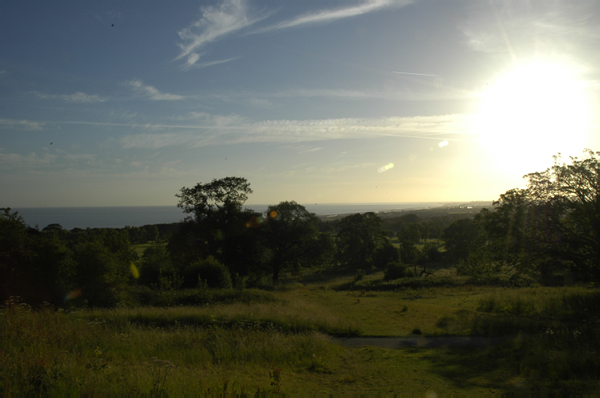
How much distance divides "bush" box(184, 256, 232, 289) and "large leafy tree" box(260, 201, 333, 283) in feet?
→ 29.6

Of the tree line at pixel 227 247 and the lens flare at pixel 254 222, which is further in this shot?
the lens flare at pixel 254 222

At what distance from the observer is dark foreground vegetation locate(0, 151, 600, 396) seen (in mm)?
6312

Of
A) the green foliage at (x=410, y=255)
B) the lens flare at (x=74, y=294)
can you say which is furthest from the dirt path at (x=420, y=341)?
the green foliage at (x=410, y=255)

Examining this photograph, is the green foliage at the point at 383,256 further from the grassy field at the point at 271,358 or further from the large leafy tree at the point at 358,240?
the grassy field at the point at 271,358

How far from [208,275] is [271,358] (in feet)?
60.2

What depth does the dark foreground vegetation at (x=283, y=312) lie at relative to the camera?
249 inches

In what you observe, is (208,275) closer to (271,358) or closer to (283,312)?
(283,312)

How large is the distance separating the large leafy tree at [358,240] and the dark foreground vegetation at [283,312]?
1373 cm

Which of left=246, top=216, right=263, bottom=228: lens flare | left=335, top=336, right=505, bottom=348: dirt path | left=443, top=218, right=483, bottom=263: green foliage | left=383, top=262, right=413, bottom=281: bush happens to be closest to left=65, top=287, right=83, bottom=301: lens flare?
left=335, top=336, right=505, bottom=348: dirt path

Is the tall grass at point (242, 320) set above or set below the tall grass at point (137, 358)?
below

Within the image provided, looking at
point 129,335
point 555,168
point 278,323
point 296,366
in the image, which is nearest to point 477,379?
point 296,366

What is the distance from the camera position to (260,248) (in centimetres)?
3344

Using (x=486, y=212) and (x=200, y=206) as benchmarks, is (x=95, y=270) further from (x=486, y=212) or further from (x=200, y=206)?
(x=486, y=212)

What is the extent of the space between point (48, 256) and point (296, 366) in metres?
18.2
